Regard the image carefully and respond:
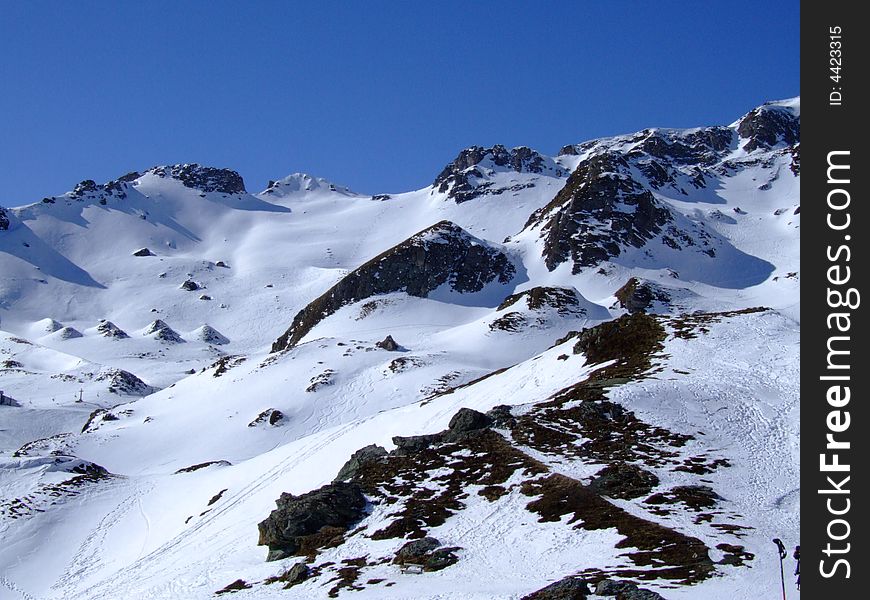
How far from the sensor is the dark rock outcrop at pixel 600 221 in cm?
14162

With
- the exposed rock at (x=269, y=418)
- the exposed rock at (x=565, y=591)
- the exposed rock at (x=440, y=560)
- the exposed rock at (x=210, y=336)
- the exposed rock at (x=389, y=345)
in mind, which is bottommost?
the exposed rock at (x=440, y=560)

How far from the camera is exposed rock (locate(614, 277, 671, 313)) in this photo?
114 m

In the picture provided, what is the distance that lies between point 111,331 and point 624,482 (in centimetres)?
16211

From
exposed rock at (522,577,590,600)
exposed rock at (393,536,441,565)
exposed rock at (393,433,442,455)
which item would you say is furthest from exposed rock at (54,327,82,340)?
exposed rock at (522,577,590,600)

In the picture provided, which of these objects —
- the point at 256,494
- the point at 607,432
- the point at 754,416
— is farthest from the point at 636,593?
the point at 256,494

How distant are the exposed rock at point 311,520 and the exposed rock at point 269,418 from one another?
1831 inches

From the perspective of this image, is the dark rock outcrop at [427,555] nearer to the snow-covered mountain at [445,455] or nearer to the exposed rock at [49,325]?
the snow-covered mountain at [445,455]

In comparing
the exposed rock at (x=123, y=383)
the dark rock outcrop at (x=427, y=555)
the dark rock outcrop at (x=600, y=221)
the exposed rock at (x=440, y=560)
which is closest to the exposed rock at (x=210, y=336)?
the exposed rock at (x=123, y=383)

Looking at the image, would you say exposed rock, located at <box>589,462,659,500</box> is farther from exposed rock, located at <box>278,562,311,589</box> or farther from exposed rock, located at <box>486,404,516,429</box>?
exposed rock, located at <box>278,562,311,589</box>

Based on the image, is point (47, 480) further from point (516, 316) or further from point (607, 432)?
point (516, 316)

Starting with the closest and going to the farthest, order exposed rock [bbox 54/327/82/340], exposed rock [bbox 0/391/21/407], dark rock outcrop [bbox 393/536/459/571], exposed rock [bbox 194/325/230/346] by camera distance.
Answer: dark rock outcrop [bbox 393/536/459/571], exposed rock [bbox 0/391/21/407], exposed rock [bbox 194/325/230/346], exposed rock [bbox 54/327/82/340]

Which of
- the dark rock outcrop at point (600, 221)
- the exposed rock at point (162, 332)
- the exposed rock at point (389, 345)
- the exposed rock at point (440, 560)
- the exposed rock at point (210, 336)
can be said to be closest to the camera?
the exposed rock at point (440, 560)

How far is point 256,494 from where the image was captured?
4694cm
